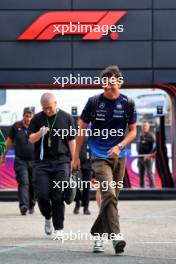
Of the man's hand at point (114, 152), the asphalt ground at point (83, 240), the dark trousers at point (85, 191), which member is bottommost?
the asphalt ground at point (83, 240)

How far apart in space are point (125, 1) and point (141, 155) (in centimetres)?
399

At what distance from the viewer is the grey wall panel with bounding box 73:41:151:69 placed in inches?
763

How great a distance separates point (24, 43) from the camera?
19.3 metres

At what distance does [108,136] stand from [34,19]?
10.0 m

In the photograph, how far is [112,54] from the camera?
63.7 feet

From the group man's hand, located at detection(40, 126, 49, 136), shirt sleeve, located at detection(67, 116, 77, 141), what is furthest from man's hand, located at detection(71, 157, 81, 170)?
shirt sleeve, located at detection(67, 116, 77, 141)

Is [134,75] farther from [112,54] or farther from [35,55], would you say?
[35,55]

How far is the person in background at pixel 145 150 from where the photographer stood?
70.1ft

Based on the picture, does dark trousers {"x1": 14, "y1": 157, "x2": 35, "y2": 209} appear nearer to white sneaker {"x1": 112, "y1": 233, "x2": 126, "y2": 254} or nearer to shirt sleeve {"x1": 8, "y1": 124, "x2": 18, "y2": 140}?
shirt sleeve {"x1": 8, "y1": 124, "x2": 18, "y2": 140}

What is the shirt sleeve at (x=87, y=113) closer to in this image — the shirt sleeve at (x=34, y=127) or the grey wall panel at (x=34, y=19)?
the shirt sleeve at (x=34, y=127)

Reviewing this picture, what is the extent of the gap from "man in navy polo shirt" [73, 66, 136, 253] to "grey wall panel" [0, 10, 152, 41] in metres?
9.81

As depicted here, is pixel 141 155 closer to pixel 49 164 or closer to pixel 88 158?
pixel 88 158

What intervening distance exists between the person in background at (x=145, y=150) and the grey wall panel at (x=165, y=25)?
8.49 ft

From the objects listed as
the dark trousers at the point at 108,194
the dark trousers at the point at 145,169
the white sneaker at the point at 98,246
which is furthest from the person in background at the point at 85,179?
the white sneaker at the point at 98,246
